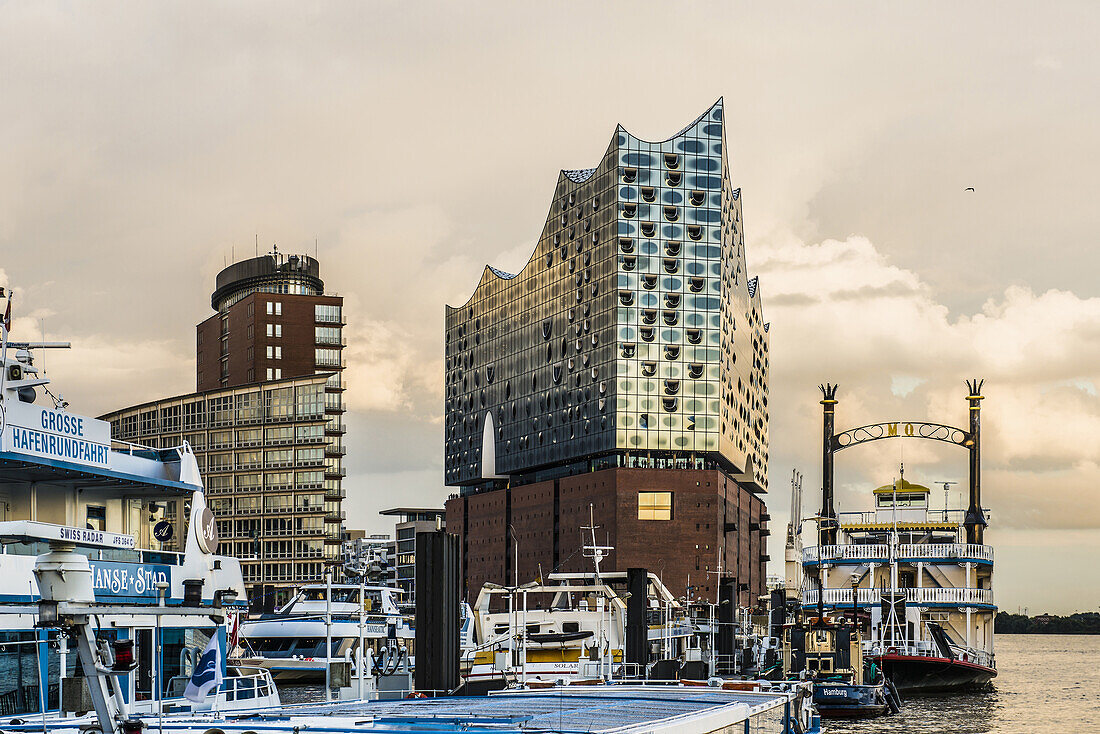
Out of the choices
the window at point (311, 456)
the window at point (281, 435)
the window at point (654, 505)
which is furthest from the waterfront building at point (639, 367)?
the window at point (281, 435)

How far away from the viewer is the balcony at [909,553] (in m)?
102

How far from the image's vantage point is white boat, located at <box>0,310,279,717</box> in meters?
27.2

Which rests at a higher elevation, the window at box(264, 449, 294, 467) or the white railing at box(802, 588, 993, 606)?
the window at box(264, 449, 294, 467)

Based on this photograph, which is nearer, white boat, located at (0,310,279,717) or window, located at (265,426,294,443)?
white boat, located at (0,310,279,717)

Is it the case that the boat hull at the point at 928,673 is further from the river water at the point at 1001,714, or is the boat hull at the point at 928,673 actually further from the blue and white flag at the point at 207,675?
the blue and white flag at the point at 207,675

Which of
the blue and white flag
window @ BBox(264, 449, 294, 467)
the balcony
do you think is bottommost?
the balcony

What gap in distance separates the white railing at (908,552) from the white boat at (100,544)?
7203 cm

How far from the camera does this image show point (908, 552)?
338 feet

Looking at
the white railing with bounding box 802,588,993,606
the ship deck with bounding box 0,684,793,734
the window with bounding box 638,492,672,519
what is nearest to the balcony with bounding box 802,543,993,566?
the white railing with bounding box 802,588,993,606

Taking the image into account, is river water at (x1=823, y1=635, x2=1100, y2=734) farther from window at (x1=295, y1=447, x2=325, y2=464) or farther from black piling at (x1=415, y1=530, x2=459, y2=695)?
window at (x1=295, y1=447, x2=325, y2=464)

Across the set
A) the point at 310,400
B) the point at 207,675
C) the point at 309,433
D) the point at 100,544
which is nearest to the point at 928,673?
the point at 100,544

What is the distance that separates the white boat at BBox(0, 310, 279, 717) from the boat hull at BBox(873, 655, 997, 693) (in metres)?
57.8

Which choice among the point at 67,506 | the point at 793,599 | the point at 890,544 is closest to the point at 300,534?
the point at 793,599

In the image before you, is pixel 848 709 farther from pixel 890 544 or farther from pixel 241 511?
pixel 241 511
